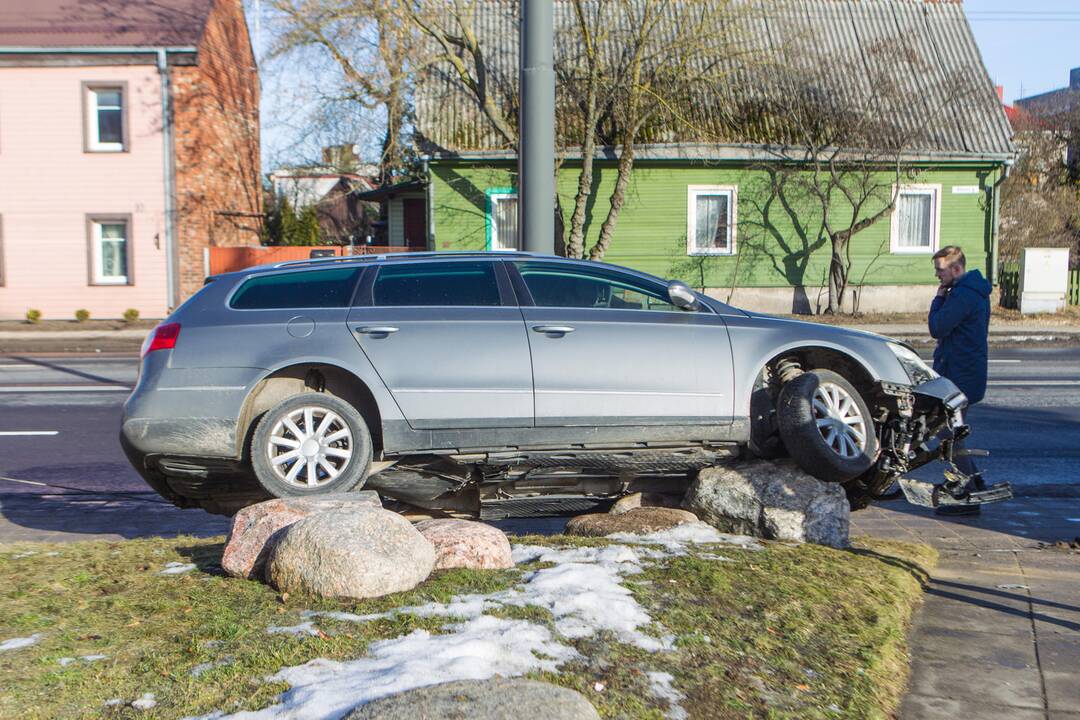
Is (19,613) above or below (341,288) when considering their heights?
below

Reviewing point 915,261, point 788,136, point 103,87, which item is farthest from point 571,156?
point 103,87

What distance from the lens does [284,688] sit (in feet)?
11.8

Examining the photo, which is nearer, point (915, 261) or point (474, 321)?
point (474, 321)

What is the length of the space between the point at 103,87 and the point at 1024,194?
87.5 ft

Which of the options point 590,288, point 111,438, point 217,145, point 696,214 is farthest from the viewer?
point 217,145

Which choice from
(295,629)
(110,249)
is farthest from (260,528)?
(110,249)

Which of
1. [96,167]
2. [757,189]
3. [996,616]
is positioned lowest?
[996,616]

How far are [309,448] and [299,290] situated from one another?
1.04 metres

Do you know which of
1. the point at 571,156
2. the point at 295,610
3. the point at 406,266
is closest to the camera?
the point at 295,610

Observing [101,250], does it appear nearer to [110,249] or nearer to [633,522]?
[110,249]

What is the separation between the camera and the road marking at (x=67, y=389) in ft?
46.2

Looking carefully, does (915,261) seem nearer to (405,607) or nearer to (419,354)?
(419,354)

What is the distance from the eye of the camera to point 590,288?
666 centimetres

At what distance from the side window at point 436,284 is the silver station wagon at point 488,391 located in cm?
1
